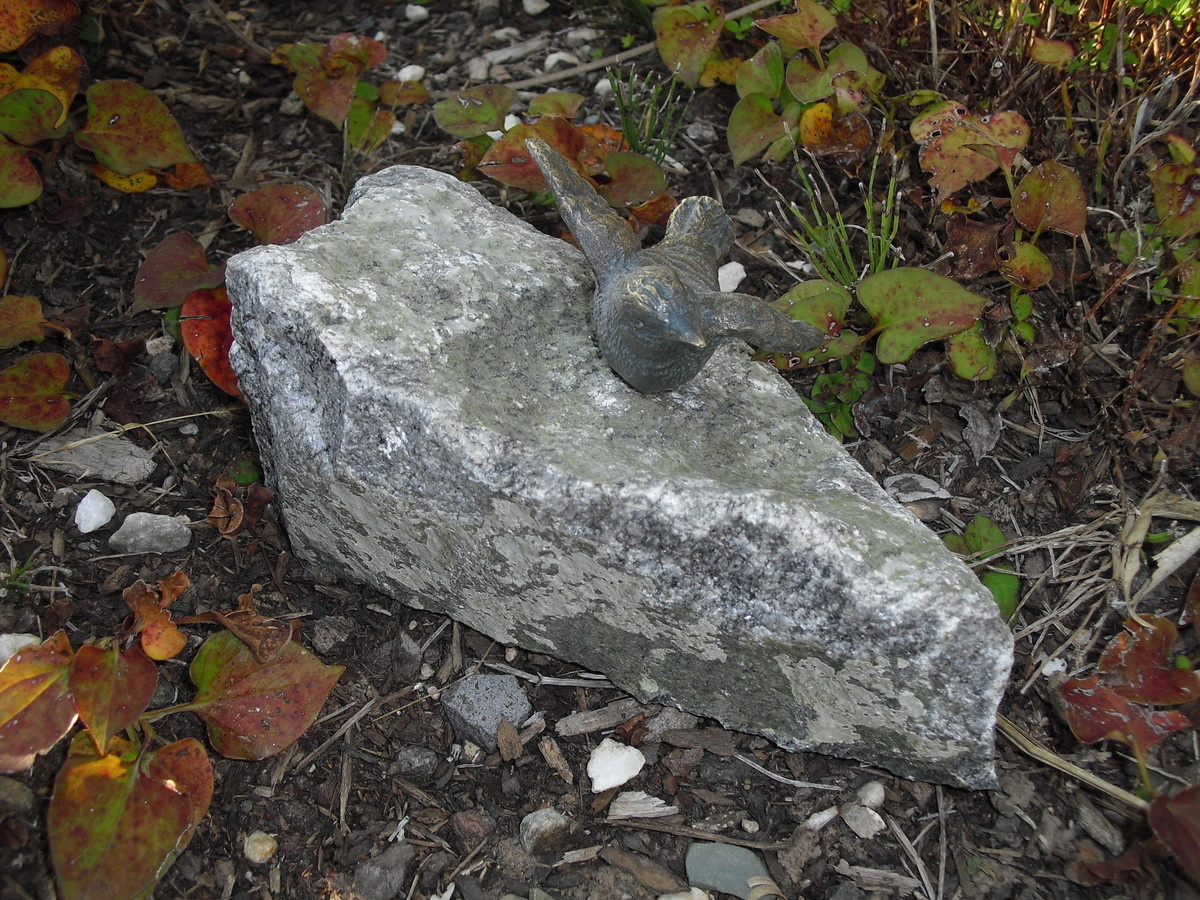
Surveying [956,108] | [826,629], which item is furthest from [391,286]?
[956,108]

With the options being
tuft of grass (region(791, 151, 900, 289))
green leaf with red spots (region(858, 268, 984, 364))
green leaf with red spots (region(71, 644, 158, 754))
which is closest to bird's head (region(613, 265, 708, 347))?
green leaf with red spots (region(858, 268, 984, 364))

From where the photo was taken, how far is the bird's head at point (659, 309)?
5.78 ft

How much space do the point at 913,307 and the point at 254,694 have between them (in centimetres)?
161

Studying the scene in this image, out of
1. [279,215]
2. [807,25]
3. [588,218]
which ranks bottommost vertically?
[279,215]

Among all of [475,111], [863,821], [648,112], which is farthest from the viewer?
[648,112]

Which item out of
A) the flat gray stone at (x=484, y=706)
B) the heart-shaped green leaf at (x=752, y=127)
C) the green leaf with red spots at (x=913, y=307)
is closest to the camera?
the flat gray stone at (x=484, y=706)

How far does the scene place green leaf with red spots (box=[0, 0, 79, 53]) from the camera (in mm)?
2498

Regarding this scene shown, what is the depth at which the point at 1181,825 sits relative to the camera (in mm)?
1646

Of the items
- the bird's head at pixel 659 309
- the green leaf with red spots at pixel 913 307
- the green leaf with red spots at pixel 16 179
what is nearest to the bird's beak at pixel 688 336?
the bird's head at pixel 659 309

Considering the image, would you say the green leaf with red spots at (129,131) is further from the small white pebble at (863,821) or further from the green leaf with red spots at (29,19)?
the small white pebble at (863,821)

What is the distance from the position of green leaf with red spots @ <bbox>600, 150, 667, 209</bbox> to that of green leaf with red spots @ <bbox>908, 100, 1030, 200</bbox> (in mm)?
655

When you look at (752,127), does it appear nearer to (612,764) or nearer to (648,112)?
(648,112)

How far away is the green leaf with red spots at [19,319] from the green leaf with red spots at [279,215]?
0.53 m

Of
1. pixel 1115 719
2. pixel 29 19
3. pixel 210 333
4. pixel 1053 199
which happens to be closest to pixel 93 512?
pixel 210 333
